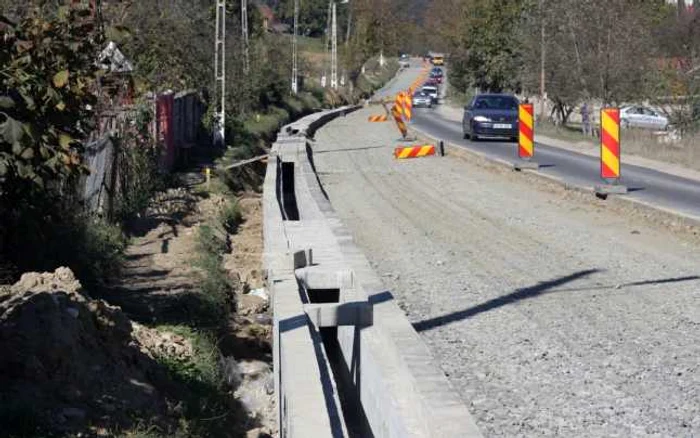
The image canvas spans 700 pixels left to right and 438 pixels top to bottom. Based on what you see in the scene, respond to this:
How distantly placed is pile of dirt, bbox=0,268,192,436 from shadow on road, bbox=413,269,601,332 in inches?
102

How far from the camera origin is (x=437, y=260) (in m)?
13.4

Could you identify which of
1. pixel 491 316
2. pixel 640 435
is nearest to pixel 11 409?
pixel 640 435

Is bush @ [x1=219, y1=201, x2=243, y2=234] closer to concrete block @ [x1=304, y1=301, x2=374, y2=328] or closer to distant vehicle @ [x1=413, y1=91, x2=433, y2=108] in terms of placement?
concrete block @ [x1=304, y1=301, x2=374, y2=328]

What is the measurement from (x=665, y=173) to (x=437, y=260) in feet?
49.2

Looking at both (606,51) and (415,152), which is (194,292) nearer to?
(415,152)

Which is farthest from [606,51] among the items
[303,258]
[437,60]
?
[437,60]

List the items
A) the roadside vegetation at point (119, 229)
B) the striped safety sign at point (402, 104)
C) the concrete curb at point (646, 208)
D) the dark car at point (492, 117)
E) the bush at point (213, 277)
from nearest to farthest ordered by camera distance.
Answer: the roadside vegetation at point (119, 229) → the bush at point (213, 277) → the concrete curb at point (646, 208) → the dark car at point (492, 117) → the striped safety sign at point (402, 104)

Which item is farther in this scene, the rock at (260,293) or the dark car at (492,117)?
the dark car at (492,117)

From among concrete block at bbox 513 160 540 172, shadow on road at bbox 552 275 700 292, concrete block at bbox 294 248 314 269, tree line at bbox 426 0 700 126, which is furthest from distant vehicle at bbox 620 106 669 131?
concrete block at bbox 294 248 314 269

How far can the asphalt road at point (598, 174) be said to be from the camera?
19916mm

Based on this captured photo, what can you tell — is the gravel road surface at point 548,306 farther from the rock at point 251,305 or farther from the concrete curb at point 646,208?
the rock at point 251,305

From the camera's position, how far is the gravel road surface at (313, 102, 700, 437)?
7246 millimetres

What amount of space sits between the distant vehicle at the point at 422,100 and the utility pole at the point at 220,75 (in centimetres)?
4777

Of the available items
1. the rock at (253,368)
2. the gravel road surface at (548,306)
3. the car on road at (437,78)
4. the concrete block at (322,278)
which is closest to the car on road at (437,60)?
the car on road at (437,78)
